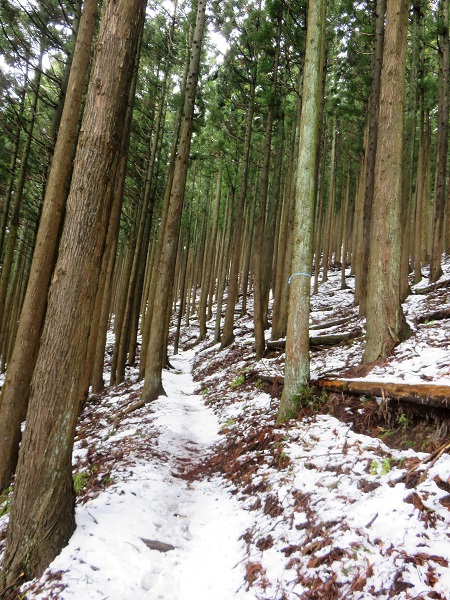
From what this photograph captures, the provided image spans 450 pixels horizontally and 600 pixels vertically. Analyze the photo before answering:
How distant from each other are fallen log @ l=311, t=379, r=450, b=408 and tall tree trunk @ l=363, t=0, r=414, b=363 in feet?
2.56

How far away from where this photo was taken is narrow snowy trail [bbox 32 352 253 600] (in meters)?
2.81

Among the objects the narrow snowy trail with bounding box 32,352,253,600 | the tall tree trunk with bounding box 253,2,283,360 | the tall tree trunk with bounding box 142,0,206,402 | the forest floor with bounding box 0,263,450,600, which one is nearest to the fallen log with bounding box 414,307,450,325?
the forest floor with bounding box 0,263,450,600

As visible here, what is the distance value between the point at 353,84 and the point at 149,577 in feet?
49.5

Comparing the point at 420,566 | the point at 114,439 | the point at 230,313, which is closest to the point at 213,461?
the point at 114,439

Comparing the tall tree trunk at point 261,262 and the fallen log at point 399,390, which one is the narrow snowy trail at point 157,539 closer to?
the fallen log at point 399,390

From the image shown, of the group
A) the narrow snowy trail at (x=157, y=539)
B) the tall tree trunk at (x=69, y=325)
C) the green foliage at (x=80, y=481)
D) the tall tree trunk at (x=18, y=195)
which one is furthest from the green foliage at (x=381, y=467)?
the tall tree trunk at (x=18, y=195)

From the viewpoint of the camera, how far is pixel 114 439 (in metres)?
6.14

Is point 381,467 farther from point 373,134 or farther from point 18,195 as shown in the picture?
point 18,195

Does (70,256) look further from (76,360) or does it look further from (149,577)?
(149,577)

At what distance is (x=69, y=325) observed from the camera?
3240mm

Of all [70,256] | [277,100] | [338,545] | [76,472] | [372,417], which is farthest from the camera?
[277,100]

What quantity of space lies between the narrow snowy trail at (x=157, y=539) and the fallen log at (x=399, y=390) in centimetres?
201

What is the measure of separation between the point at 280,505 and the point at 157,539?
1219 mm

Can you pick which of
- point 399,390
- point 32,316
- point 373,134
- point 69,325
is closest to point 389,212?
point 399,390
